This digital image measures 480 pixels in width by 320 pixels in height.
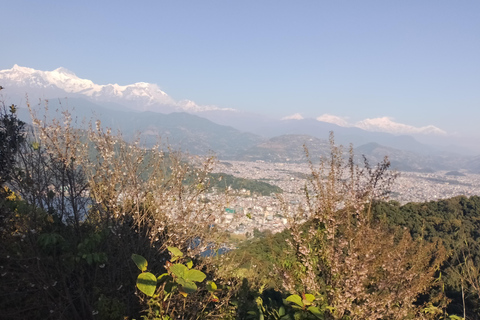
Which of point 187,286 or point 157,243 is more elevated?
point 187,286

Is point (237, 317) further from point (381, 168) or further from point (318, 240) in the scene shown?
point (381, 168)

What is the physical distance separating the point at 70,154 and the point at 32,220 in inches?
38.5

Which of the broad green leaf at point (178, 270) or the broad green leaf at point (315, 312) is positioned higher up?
the broad green leaf at point (178, 270)

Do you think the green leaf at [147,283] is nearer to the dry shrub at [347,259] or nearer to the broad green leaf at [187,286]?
the broad green leaf at [187,286]

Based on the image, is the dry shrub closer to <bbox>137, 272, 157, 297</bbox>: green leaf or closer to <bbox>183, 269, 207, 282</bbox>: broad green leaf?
<bbox>183, 269, 207, 282</bbox>: broad green leaf

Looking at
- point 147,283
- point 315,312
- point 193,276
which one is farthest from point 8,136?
point 315,312

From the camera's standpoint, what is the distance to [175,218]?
385cm

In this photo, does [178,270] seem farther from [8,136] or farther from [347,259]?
[8,136]

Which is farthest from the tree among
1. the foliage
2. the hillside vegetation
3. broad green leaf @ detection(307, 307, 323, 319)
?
broad green leaf @ detection(307, 307, 323, 319)

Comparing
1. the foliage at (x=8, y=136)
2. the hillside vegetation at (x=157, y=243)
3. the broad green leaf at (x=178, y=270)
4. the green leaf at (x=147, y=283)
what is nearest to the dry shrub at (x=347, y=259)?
the hillside vegetation at (x=157, y=243)

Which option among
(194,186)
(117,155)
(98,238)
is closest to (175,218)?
(194,186)

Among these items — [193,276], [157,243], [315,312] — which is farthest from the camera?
[157,243]

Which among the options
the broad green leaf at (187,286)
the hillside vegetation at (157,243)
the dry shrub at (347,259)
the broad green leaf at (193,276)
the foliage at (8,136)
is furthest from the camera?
the foliage at (8,136)

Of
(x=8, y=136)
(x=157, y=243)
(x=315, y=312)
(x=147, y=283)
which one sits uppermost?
(x=8, y=136)
